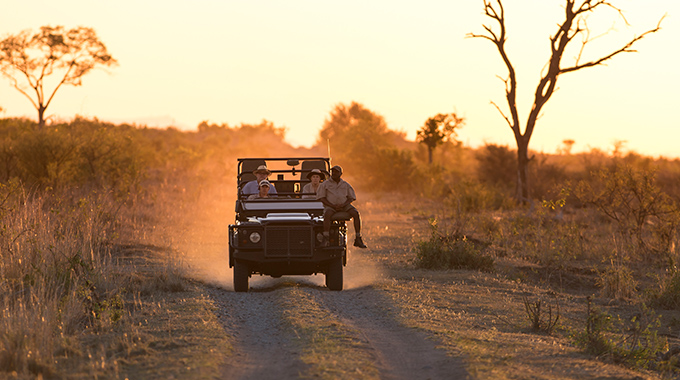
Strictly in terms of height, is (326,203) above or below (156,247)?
above

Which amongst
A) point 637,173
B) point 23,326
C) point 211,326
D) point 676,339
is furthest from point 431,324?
point 637,173

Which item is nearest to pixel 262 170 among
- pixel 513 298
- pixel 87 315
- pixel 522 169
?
→ pixel 513 298

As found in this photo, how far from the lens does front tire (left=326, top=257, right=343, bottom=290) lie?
11.4 m

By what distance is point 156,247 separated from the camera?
16344 mm

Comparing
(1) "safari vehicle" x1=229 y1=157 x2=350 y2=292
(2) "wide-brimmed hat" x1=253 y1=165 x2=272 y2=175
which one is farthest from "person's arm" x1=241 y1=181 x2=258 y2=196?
(1) "safari vehicle" x1=229 y1=157 x2=350 y2=292

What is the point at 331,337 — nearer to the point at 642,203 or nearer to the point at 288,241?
the point at 288,241

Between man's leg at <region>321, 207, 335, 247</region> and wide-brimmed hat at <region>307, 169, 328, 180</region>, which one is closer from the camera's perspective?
man's leg at <region>321, 207, 335, 247</region>

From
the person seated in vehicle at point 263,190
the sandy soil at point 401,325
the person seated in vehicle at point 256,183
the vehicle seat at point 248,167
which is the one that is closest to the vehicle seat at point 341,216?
the sandy soil at point 401,325

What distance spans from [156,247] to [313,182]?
5.19 meters

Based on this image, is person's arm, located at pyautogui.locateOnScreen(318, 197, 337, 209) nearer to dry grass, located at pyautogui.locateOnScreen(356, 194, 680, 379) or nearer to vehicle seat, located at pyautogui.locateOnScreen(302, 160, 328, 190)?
dry grass, located at pyautogui.locateOnScreen(356, 194, 680, 379)

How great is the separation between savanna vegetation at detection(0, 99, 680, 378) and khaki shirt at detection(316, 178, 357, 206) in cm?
87

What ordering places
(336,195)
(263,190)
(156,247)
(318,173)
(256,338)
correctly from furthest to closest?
(156,247) → (318,173) → (263,190) → (336,195) → (256,338)

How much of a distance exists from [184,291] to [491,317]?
4.33 m

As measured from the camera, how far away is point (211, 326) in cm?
852
